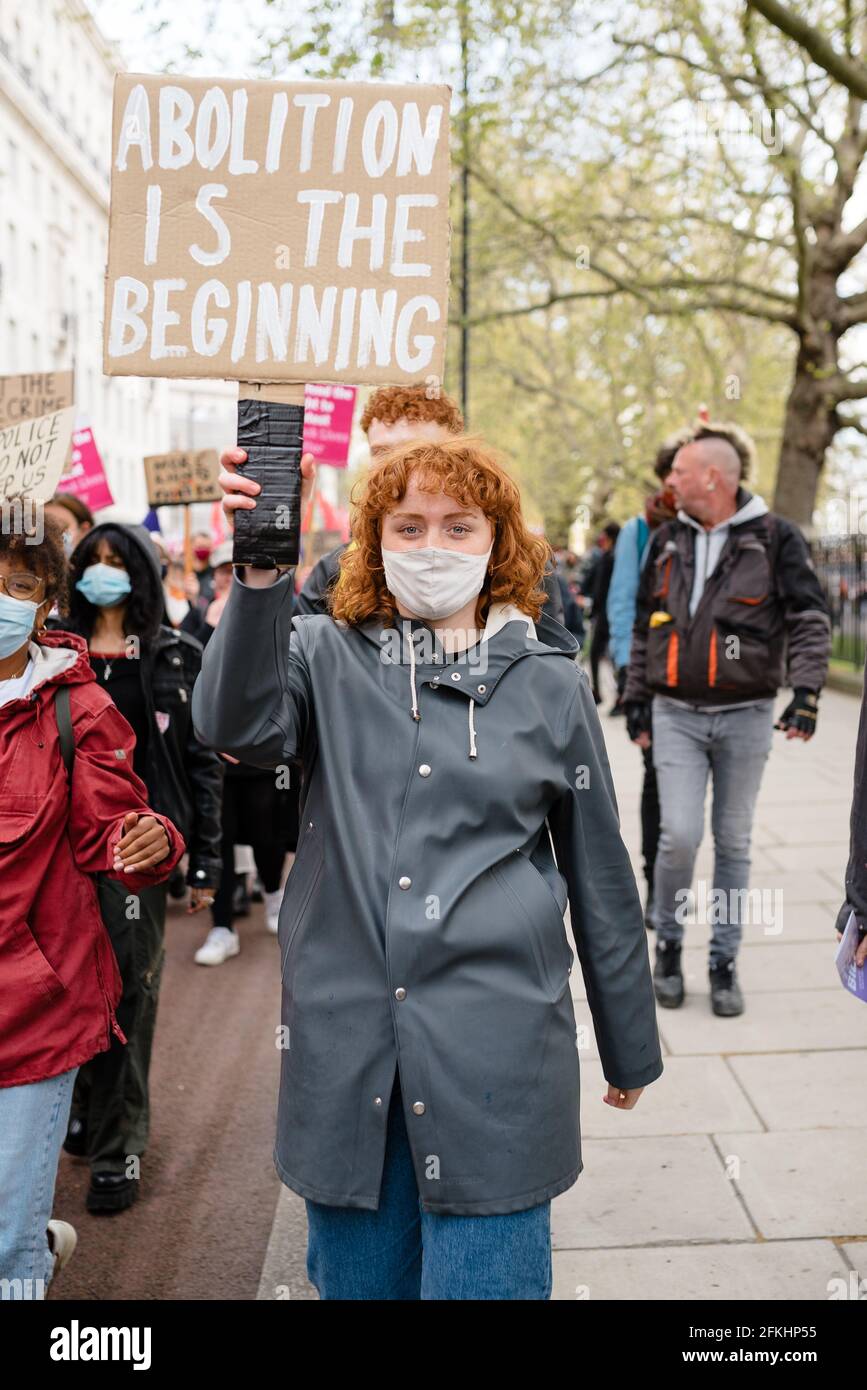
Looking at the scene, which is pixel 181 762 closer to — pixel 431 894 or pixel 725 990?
pixel 725 990

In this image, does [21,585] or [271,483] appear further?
[21,585]

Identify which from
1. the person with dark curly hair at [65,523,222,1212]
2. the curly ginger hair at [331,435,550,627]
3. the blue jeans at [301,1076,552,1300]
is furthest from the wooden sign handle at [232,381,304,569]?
the person with dark curly hair at [65,523,222,1212]

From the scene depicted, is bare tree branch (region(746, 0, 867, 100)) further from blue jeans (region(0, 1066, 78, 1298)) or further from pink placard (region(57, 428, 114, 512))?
blue jeans (region(0, 1066, 78, 1298))

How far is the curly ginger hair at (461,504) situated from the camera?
2.47 m

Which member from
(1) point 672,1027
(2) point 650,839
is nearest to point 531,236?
(2) point 650,839

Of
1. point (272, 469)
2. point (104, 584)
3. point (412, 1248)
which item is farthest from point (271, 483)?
point (104, 584)

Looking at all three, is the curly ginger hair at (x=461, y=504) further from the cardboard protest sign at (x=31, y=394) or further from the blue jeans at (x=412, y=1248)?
the cardboard protest sign at (x=31, y=394)

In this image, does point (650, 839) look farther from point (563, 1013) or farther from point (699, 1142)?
point (563, 1013)

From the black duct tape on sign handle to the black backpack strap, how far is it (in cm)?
101

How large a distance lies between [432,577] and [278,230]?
0.66m

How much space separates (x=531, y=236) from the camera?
60.0 ft

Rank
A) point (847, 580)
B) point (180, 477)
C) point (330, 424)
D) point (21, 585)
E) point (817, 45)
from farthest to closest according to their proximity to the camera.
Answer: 1. point (847, 580)
2. point (330, 424)
3. point (180, 477)
4. point (817, 45)
5. point (21, 585)

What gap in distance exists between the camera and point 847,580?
2036cm

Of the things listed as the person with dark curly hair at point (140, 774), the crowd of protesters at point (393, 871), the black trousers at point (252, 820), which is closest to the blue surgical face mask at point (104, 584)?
the person with dark curly hair at point (140, 774)
